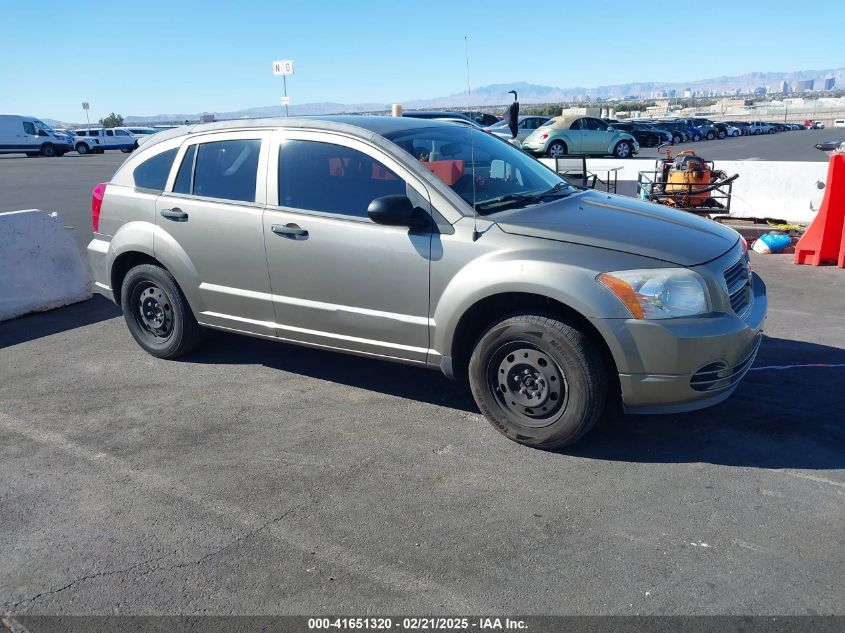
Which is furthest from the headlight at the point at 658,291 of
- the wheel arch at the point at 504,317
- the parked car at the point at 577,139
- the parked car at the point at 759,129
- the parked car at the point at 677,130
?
the parked car at the point at 759,129

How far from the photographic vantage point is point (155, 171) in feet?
18.4

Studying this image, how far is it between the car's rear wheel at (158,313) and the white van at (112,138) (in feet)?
153

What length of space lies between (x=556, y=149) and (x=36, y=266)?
24759 millimetres

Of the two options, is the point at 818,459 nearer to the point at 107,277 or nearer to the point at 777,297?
the point at 777,297

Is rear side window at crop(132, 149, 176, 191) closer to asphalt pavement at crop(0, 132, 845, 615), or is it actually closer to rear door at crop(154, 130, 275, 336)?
rear door at crop(154, 130, 275, 336)

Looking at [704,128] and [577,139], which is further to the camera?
[704,128]

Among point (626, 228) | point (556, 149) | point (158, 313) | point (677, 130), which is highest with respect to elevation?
point (626, 228)

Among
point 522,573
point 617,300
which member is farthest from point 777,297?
point 522,573

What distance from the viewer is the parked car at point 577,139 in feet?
95.6

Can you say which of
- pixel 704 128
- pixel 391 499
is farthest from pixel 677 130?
pixel 391 499

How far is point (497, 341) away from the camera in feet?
13.6

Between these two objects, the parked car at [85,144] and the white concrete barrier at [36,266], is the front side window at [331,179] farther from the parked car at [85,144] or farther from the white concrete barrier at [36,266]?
the parked car at [85,144]

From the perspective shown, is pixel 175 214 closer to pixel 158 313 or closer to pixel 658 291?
pixel 158 313

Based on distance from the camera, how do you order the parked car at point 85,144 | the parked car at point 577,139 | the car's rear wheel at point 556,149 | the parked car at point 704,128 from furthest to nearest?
the parked car at point 704,128
the parked car at point 85,144
the car's rear wheel at point 556,149
the parked car at point 577,139
